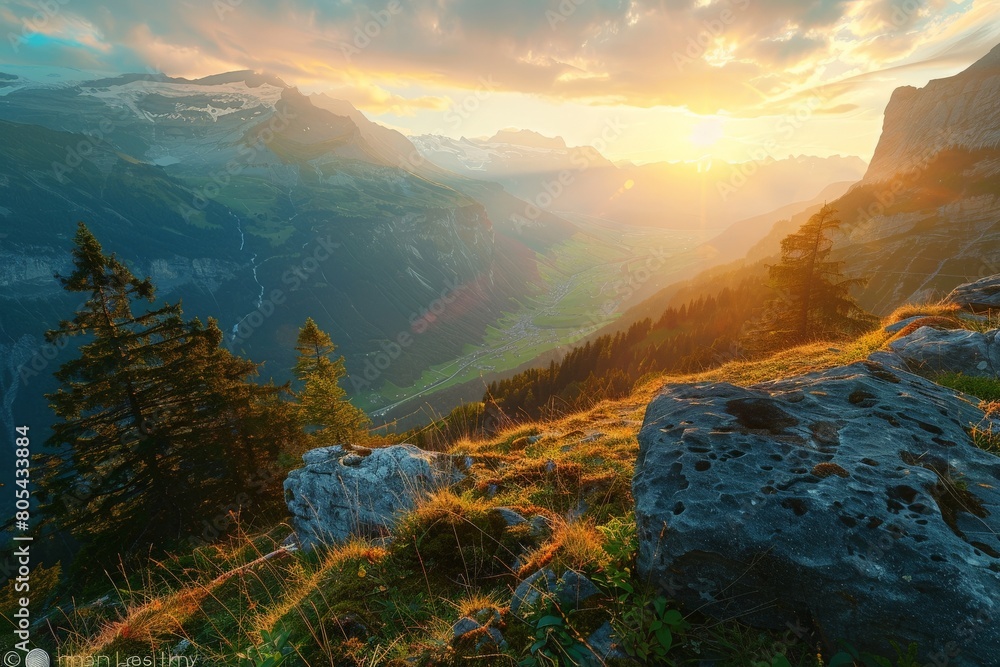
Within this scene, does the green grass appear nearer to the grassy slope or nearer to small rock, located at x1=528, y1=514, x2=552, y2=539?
the grassy slope

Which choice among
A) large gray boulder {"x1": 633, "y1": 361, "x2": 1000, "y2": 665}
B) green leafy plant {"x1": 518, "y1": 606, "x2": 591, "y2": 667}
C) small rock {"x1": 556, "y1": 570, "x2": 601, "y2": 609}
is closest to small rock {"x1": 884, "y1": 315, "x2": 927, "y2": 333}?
large gray boulder {"x1": 633, "y1": 361, "x2": 1000, "y2": 665}

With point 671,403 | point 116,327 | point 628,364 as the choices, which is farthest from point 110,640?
point 628,364

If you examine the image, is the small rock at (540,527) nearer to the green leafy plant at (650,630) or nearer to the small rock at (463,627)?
the small rock at (463,627)

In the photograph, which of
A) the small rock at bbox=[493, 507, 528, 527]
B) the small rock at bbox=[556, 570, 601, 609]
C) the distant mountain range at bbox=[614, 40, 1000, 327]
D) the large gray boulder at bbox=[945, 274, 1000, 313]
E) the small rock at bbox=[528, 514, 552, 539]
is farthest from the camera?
the distant mountain range at bbox=[614, 40, 1000, 327]

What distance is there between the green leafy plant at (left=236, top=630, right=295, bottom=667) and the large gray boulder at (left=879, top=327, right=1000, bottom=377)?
13.0 metres

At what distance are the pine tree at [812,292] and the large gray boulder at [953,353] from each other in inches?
695

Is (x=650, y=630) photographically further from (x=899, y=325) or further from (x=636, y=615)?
(x=899, y=325)

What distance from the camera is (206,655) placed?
5.04m

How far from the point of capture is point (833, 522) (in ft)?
12.0

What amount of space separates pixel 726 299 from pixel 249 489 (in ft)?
409

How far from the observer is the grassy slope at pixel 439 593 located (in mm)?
3723

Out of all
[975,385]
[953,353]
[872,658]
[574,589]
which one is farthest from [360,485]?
[953,353]

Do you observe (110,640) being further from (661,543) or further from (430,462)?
(661,543)

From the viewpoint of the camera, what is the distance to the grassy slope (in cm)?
372
